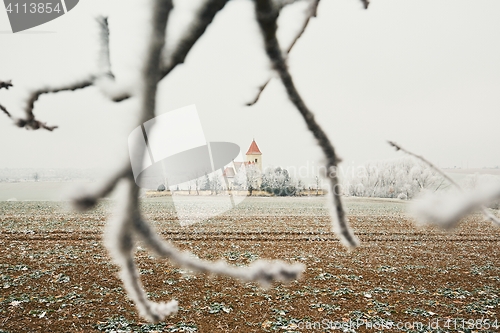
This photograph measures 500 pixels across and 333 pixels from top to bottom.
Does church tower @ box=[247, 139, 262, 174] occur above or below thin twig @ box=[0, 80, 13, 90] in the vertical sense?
below

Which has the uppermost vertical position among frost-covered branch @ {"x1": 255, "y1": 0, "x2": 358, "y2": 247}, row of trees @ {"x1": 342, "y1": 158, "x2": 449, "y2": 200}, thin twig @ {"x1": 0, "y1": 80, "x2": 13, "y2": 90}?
thin twig @ {"x1": 0, "y1": 80, "x2": 13, "y2": 90}

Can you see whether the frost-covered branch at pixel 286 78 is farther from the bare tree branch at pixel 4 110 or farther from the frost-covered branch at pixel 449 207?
the bare tree branch at pixel 4 110

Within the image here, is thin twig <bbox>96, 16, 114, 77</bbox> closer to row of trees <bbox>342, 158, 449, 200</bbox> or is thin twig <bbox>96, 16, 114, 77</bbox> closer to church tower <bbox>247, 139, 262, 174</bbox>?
church tower <bbox>247, 139, 262, 174</bbox>

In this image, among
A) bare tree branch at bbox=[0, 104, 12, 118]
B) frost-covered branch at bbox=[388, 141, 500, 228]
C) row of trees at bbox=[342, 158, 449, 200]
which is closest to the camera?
frost-covered branch at bbox=[388, 141, 500, 228]

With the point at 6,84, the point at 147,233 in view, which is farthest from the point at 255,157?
the point at 147,233

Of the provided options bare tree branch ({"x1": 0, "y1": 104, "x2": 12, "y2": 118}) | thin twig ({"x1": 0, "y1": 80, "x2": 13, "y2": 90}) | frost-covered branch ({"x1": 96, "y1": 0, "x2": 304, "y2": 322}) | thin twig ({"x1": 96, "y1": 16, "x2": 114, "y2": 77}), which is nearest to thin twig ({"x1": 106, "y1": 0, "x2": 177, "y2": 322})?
frost-covered branch ({"x1": 96, "y1": 0, "x2": 304, "y2": 322})

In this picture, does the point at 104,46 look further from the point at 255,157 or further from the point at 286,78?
the point at 255,157

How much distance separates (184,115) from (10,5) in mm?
396

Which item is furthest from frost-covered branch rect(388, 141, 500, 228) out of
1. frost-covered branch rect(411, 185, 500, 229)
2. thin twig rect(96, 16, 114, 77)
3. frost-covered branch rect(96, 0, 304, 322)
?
thin twig rect(96, 16, 114, 77)

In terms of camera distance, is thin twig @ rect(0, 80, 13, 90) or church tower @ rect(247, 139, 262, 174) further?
church tower @ rect(247, 139, 262, 174)

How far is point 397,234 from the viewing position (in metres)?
11.4

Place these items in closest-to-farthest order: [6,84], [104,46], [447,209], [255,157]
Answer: [447,209] → [104,46] → [6,84] → [255,157]

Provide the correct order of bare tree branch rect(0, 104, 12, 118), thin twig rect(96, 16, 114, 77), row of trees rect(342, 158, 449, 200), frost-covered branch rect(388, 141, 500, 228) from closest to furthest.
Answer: frost-covered branch rect(388, 141, 500, 228) < thin twig rect(96, 16, 114, 77) < bare tree branch rect(0, 104, 12, 118) < row of trees rect(342, 158, 449, 200)

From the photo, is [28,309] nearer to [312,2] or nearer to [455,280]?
[312,2]
